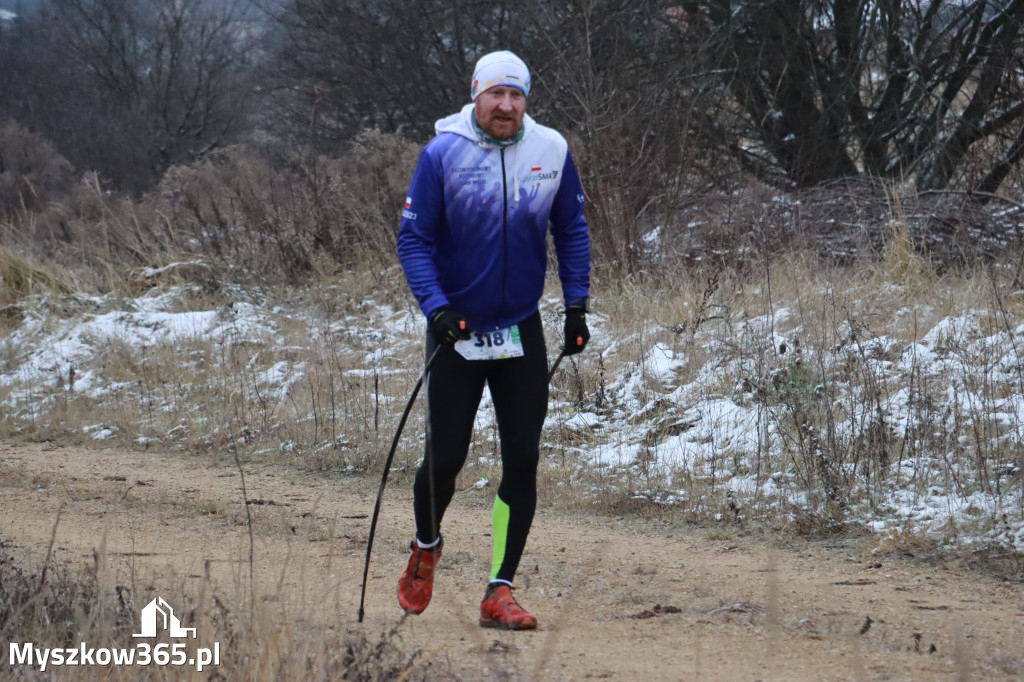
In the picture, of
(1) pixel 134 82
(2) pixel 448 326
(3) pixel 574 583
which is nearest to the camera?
(2) pixel 448 326

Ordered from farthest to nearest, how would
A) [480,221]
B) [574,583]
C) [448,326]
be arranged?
[574,583]
[480,221]
[448,326]

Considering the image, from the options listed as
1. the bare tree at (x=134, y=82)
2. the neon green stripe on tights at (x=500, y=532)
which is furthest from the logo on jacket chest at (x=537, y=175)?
the bare tree at (x=134, y=82)

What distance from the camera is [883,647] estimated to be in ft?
12.8

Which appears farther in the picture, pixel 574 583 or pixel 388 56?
pixel 388 56

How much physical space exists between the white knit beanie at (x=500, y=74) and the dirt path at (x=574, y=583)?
178cm

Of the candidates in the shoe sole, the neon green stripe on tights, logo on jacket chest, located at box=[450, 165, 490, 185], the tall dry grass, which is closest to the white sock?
A: the neon green stripe on tights

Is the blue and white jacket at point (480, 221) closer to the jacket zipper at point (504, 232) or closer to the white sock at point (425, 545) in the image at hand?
→ the jacket zipper at point (504, 232)

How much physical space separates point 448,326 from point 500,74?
2.93ft

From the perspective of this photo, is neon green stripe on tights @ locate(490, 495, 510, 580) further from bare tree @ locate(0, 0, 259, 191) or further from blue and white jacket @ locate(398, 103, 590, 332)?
bare tree @ locate(0, 0, 259, 191)

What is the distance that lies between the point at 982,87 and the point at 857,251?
344 centimetres

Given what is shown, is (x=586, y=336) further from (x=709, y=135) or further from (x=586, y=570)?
(x=709, y=135)

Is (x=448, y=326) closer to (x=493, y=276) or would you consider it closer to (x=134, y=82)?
(x=493, y=276)

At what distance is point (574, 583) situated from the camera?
16.1ft

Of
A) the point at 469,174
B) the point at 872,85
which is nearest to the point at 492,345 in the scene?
the point at 469,174
